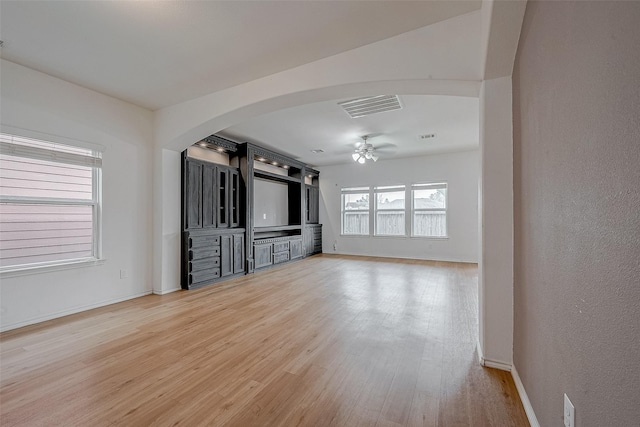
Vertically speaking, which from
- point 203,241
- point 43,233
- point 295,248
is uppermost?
point 43,233

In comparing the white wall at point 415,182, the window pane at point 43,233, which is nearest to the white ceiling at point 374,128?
the white wall at point 415,182

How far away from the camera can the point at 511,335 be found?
199 centimetres

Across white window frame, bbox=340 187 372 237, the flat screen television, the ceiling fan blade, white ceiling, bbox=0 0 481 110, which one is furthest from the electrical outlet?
white window frame, bbox=340 187 372 237

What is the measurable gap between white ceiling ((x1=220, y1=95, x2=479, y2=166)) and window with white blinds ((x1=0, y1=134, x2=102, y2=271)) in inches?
92.5

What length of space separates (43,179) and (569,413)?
Answer: 484cm

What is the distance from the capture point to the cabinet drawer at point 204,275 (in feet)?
14.2

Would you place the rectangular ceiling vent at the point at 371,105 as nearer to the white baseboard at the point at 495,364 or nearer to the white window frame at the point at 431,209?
the white baseboard at the point at 495,364

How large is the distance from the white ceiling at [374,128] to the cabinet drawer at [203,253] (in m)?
2.21

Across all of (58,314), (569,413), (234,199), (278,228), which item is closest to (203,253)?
(234,199)

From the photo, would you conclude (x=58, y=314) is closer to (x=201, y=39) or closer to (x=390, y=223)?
(x=201, y=39)

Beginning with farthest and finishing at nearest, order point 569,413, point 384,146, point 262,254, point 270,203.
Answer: point 270,203 < point 384,146 < point 262,254 < point 569,413

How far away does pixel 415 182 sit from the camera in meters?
7.30

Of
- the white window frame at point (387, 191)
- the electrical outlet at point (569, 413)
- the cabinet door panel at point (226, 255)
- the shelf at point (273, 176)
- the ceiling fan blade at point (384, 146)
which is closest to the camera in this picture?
the electrical outlet at point (569, 413)

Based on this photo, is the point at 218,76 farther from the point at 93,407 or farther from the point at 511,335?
the point at 511,335
